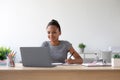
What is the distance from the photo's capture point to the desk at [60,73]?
6.61ft

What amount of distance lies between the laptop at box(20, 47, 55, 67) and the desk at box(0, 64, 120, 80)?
8 cm

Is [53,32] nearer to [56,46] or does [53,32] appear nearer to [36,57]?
[56,46]

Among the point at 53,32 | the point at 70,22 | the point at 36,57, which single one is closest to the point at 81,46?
the point at 70,22

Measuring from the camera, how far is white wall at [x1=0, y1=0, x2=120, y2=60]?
199 inches

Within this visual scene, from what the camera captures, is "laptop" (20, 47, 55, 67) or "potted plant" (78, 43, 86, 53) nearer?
"laptop" (20, 47, 55, 67)

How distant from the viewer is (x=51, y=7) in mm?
5094

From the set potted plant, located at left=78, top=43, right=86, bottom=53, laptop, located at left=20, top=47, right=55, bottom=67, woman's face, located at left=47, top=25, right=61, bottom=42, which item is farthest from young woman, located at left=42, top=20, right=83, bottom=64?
potted plant, located at left=78, top=43, right=86, bottom=53

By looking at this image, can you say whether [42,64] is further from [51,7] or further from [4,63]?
[51,7]

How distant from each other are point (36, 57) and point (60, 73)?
9.8 inches

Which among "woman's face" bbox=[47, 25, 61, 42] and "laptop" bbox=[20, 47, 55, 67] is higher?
"woman's face" bbox=[47, 25, 61, 42]

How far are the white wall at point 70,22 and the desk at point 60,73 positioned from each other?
3.04m

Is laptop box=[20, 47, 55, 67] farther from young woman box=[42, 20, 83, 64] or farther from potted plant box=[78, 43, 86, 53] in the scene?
potted plant box=[78, 43, 86, 53]

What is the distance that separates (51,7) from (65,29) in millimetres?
540

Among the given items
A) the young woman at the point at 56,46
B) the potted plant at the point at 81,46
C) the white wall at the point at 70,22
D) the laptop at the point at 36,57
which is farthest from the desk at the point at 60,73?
the white wall at the point at 70,22
